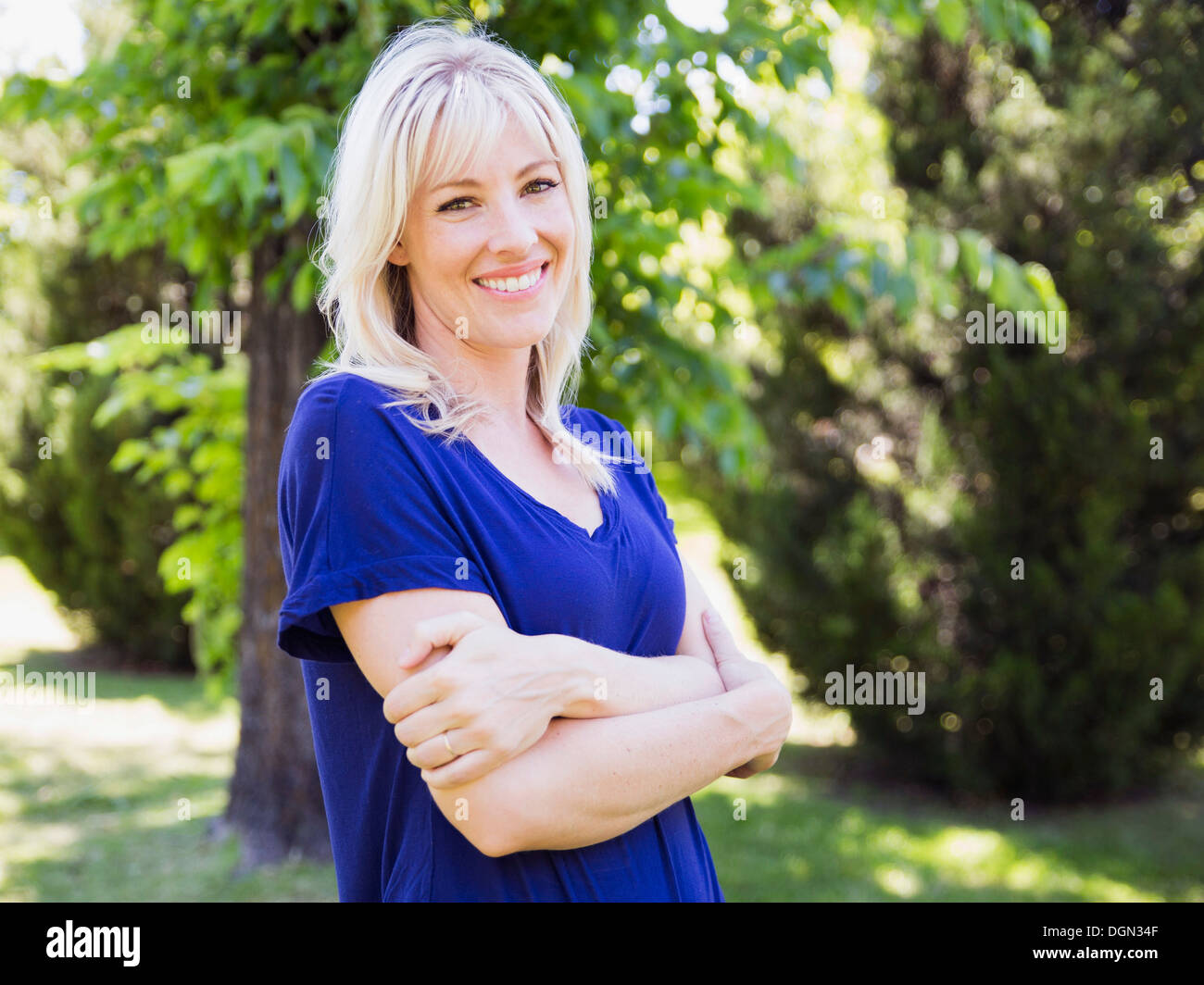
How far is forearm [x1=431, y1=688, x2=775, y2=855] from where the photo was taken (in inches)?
55.7

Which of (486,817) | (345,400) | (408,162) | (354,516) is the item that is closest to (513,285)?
(408,162)

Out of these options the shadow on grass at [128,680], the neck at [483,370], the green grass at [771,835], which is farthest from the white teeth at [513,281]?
the shadow on grass at [128,680]

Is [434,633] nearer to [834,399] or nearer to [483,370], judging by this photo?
[483,370]

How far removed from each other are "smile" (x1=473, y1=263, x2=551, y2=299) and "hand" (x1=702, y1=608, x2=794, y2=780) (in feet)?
2.19

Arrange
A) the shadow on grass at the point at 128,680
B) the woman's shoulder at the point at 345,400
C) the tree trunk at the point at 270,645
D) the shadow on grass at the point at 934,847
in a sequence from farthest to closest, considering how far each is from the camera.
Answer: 1. the shadow on grass at the point at 128,680
2. the shadow on grass at the point at 934,847
3. the tree trunk at the point at 270,645
4. the woman's shoulder at the point at 345,400

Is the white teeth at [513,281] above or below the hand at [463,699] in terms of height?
above

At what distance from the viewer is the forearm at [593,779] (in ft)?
4.64

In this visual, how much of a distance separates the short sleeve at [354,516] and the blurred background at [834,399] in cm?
205

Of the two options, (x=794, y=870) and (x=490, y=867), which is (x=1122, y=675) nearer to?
(x=794, y=870)

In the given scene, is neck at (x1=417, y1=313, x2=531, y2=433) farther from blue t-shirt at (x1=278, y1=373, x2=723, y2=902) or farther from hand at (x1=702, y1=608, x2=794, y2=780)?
hand at (x1=702, y1=608, x2=794, y2=780)

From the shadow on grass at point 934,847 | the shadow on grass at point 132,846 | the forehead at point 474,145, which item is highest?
the forehead at point 474,145

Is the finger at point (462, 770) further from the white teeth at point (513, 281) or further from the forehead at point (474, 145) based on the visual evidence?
the forehead at point (474, 145)

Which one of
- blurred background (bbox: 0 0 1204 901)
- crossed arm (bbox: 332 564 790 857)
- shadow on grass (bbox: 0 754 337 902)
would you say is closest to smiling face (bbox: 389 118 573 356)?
crossed arm (bbox: 332 564 790 857)
